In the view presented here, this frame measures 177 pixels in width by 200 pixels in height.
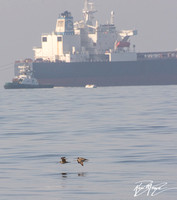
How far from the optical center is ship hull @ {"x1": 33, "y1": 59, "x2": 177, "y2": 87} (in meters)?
144

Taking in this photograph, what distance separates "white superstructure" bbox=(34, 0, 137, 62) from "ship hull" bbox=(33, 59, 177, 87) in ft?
9.65

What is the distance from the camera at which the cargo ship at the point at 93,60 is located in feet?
473

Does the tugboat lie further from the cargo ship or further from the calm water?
the calm water

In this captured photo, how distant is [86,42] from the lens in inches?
6029

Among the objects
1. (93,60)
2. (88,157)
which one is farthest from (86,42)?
(88,157)

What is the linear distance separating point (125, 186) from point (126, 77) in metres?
125

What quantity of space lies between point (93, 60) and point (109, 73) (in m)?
6.47

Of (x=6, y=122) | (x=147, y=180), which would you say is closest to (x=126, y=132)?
(x=6, y=122)

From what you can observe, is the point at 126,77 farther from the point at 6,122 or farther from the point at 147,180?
the point at 147,180
